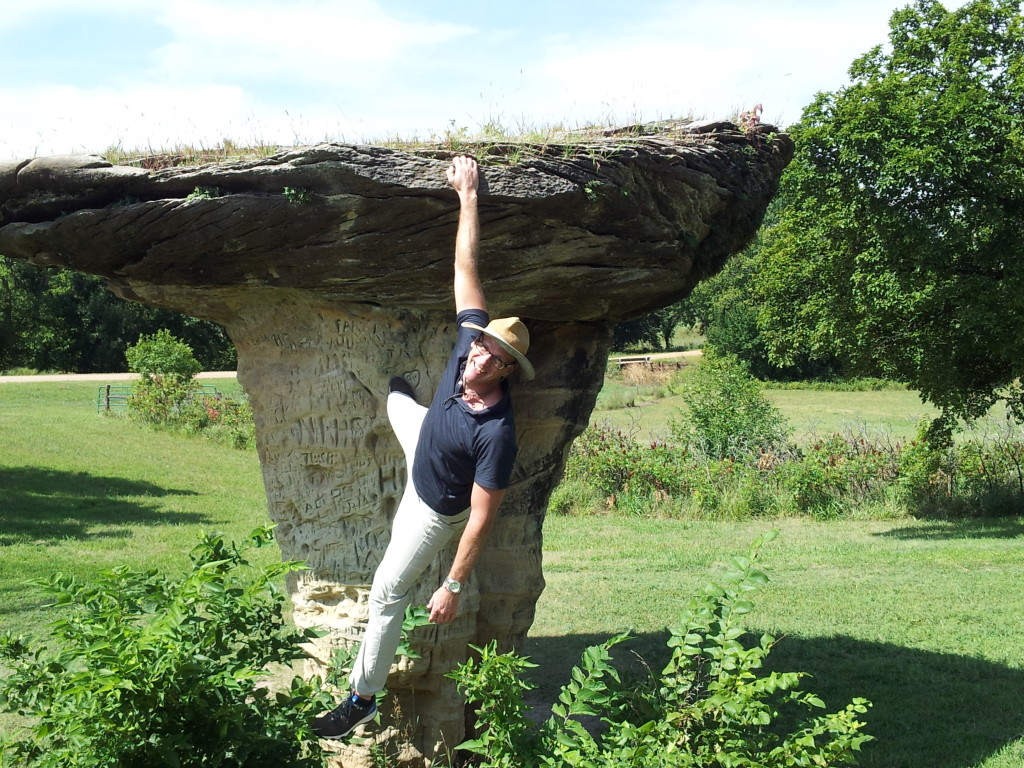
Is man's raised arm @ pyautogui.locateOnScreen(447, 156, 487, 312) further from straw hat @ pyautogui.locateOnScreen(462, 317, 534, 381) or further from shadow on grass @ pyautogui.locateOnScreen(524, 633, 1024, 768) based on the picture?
shadow on grass @ pyautogui.locateOnScreen(524, 633, 1024, 768)

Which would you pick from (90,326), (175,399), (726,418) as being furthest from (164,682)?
(90,326)

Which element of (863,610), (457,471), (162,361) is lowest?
(863,610)

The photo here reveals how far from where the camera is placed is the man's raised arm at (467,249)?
4312mm

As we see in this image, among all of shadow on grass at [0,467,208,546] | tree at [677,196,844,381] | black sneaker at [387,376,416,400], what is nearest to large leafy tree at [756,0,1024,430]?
black sneaker at [387,376,416,400]

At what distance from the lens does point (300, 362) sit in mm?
5461

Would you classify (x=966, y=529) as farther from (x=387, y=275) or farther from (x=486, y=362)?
Result: (x=486, y=362)

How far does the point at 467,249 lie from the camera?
4.30 metres

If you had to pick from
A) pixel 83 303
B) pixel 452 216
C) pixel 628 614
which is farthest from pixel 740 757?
pixel 83 303

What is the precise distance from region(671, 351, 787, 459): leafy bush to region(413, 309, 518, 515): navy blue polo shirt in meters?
11.8

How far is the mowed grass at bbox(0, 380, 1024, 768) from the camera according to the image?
255 inches

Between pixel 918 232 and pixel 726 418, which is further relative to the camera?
pixel 726 418

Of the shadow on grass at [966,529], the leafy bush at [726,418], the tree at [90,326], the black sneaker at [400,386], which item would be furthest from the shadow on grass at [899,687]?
the tree at [90,326]

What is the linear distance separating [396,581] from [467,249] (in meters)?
1.57

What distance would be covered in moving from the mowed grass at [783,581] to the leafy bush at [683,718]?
1.98 meters
